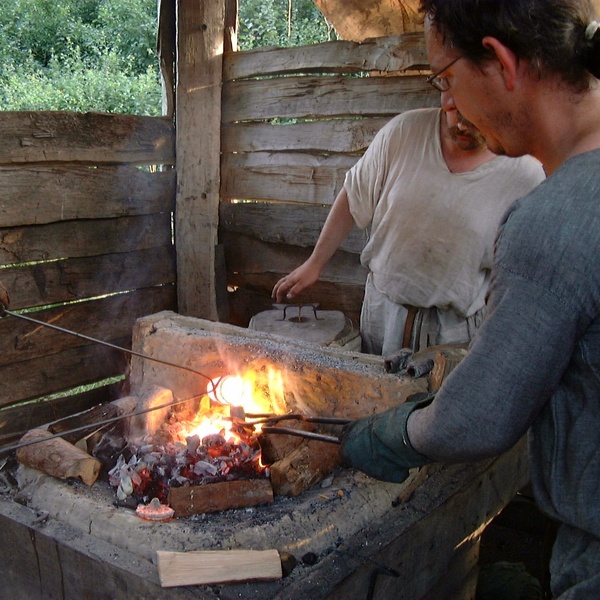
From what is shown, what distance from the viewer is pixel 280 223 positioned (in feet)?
13.3

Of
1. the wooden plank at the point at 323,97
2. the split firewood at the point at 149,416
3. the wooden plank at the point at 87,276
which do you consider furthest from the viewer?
the wooden plank at the point at 323,97

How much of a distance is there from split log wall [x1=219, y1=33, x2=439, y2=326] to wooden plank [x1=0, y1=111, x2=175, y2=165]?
446 millimetres

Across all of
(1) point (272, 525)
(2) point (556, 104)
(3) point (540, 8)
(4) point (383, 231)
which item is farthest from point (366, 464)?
(4) point (383, 231)

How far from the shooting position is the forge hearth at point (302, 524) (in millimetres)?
1901

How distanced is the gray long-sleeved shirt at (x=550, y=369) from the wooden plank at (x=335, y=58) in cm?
248

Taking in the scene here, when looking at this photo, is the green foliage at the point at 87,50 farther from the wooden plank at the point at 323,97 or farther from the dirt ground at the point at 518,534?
the dirt ground at the point at 518,534

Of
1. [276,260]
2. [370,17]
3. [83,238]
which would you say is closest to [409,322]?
[276,260]

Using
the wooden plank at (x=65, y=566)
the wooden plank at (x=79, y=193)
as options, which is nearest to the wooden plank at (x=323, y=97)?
the wooden plank at (x=79, y=193)

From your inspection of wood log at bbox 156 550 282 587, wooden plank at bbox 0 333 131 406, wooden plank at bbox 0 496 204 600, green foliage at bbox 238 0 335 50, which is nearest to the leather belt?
wood log at bbox 156 550 282 587

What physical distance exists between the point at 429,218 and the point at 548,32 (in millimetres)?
1533

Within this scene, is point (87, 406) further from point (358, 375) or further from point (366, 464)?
point (366, 464)

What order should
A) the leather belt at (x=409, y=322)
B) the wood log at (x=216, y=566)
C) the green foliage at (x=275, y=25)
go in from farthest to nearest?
1. the green foliage at (x=275, y=25)
2. the leather belt at (x=409, y=322)
3. the wood log at (x=216, y=566)

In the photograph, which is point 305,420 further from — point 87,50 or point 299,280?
point 87,50

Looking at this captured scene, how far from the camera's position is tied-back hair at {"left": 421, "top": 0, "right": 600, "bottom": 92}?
118 cm
